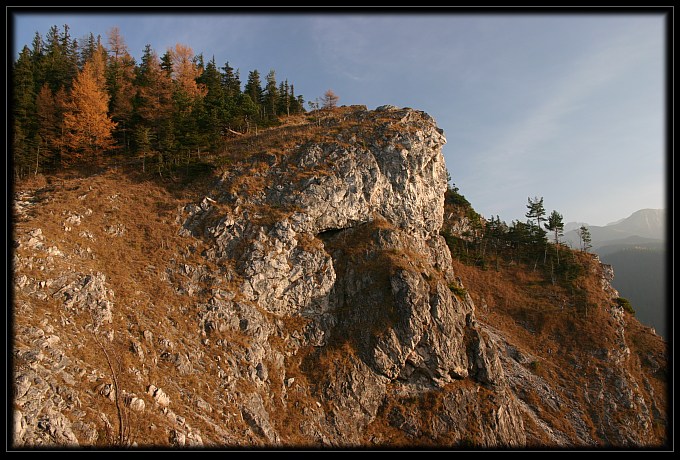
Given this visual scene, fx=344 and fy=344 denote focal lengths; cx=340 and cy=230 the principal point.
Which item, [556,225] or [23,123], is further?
[556,225]

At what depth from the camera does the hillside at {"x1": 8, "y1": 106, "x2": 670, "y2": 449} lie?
65.9 ft

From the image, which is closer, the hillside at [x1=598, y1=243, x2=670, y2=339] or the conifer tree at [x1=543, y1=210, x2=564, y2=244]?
the conifer tree at [x1=543, y1=210, x2=564, y2=244]

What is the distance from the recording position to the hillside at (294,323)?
65.9 feet

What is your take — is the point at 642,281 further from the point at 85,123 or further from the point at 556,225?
the point at 85,123

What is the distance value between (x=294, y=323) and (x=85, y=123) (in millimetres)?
33434

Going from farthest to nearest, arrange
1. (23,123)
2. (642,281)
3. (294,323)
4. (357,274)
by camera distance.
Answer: (642,281) < (23,123) < (357,274) < (294,323)

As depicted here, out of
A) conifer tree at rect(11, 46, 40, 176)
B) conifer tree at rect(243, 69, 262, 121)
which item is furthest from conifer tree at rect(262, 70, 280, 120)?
conifer tree at rect(11, 46, 40, 176)

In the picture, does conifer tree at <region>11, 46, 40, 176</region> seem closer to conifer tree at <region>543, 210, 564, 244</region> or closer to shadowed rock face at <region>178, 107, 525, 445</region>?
shadowed rock face at <region>178, 107, 525, 445</region>

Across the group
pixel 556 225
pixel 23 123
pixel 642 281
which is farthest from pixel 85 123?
pixel 642 281

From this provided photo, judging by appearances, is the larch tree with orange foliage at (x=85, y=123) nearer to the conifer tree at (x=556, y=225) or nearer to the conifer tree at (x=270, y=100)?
the conifer tree at (x=270, y=100)

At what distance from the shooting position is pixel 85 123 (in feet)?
129

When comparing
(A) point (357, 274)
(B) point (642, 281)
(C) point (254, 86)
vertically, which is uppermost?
(C) point (254, 86)

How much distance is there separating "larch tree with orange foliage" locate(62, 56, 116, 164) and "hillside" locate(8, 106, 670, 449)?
2.53 m

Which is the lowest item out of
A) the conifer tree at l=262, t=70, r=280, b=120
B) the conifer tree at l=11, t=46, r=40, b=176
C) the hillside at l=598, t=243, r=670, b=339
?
the hillside at l=598, t=243, r=670, b=339
